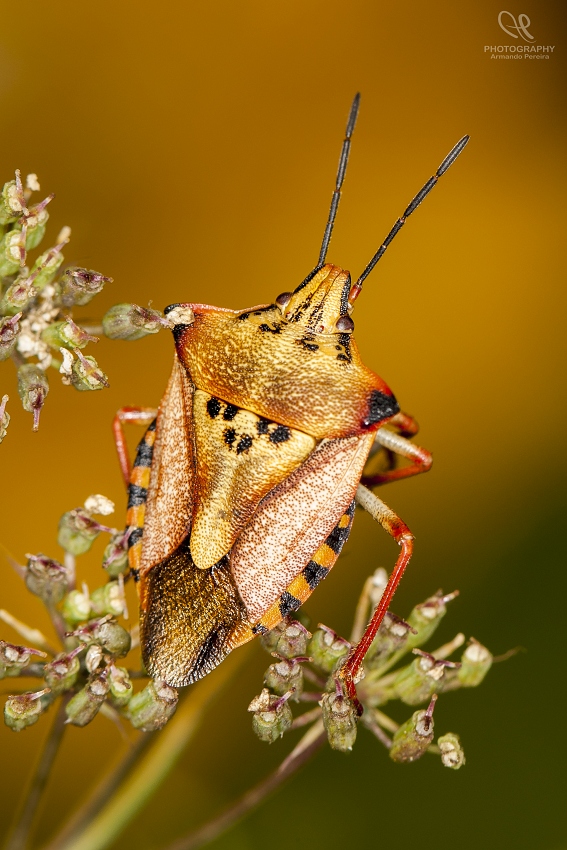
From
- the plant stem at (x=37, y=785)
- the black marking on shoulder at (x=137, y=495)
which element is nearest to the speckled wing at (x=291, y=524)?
the black marking on shoulder at (x=137, y=495)

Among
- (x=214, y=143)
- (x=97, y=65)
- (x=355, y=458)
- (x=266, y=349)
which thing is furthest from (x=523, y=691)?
(x=97, y=65)

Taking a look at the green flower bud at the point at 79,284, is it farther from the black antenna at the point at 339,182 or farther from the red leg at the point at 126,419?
the black antenna at the point at 339,182

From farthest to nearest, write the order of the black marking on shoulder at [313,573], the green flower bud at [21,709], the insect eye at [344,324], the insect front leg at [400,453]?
the insect front leg at [400,453] < the insect eye at [344,324] < the black marking on shoulder at [313,573] < the green flower bud at [21,709]

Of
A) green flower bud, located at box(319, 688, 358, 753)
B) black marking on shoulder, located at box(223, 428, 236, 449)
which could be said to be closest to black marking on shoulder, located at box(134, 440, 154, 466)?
black marking on shoulder, located at box(223, 428, 236, 449)

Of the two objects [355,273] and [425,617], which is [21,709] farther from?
[355,273]

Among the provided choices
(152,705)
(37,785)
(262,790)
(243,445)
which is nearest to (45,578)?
(152,705)

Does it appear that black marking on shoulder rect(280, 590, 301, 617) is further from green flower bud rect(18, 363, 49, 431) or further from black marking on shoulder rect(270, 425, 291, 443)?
green flower bud rect(18, 363, 49, 431)
